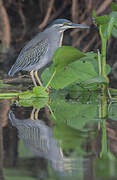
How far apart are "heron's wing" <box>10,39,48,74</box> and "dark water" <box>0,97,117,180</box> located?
1.36m

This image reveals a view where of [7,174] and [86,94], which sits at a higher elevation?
[86,94]

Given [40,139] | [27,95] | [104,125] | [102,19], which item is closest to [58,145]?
[40,139]

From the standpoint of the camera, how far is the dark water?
1769 mm

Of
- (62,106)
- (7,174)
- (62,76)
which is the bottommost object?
(7,174)

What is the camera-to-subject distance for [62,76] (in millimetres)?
4004

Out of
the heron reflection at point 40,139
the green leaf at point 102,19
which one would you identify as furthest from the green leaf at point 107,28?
the heron reflection at point 40,139

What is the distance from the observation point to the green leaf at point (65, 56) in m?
3.57

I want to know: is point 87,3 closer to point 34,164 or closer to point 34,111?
point 34,111

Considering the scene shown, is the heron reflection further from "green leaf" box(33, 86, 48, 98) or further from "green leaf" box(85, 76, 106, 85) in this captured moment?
"green leaf" box(85, 76, 106, 85)

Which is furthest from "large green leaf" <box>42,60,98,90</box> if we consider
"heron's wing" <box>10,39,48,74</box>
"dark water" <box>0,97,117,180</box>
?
"heron's wing" <box>10,39,48,74</box>

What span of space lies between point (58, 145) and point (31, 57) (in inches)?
102

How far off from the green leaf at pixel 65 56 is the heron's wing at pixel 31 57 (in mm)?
936

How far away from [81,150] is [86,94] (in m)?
2.34

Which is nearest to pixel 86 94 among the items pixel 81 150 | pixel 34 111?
pixel 34 111
